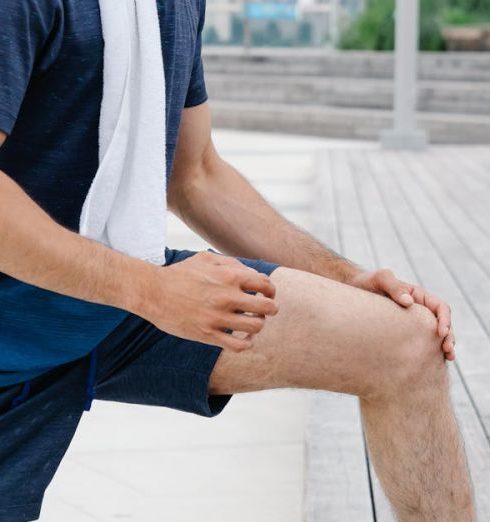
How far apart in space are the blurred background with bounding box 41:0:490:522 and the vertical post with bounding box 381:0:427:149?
0.02 m

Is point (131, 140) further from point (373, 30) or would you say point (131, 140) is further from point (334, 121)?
point (373, 30)

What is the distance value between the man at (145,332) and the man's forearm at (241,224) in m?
0.17

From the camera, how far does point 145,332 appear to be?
74.7 inches

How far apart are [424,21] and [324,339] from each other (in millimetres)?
16534

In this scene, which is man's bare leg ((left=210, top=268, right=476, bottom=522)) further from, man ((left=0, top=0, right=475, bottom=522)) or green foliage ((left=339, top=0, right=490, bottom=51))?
green foliage ((left=339, top=0, right=490, bottom=51))

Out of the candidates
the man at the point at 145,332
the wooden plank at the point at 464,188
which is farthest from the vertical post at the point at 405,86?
the man at the point at 145,332

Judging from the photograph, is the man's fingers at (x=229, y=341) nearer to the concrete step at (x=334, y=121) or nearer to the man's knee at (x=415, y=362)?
the man's knee at (x=415, y=362)

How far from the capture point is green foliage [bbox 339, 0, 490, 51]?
17.7 metres

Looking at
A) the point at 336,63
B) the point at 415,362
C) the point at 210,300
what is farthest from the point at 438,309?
the point at 336,63

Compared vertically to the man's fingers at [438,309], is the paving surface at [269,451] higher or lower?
lower

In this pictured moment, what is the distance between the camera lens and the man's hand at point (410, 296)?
1820mm

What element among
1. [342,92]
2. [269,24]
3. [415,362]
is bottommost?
[342,92]

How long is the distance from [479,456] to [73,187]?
1.62m

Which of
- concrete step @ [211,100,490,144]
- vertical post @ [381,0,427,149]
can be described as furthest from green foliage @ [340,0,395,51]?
vertical post @ [381,0,427,149]
